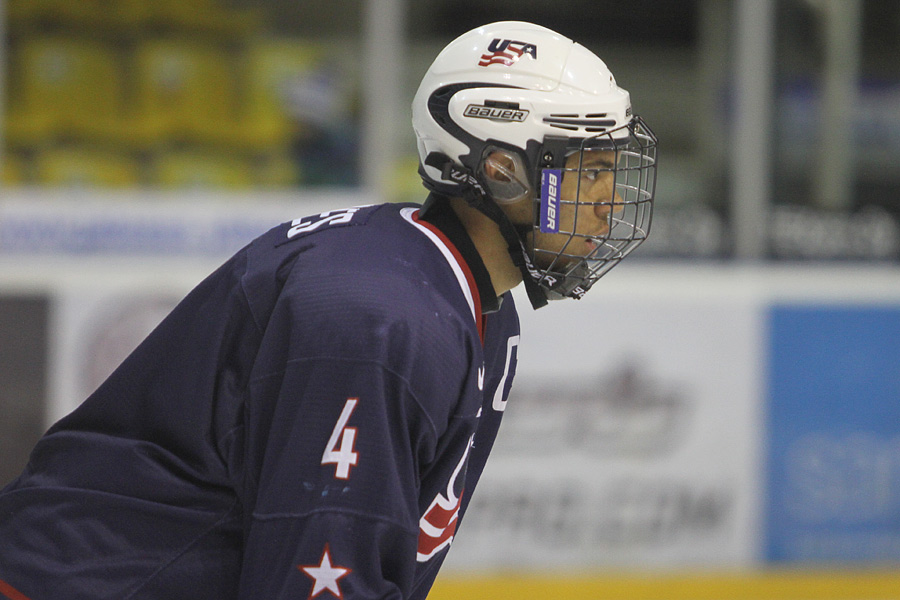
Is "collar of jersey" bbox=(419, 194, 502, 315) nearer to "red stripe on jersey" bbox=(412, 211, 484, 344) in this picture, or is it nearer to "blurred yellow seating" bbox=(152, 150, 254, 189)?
"red stripe on jersey" bbox=(412, 211, 484, 344)

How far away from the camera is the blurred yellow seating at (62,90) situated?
406 cm

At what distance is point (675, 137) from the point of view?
436cm

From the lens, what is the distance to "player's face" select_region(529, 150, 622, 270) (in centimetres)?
148

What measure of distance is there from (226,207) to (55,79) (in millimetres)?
773

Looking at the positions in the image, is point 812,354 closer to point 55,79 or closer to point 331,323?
point 55,79

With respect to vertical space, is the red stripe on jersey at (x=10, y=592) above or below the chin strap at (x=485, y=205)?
below

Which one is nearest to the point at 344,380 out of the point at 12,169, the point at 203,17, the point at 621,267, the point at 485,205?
the point at 485,205

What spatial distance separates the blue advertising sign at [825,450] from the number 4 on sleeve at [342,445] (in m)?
3.18

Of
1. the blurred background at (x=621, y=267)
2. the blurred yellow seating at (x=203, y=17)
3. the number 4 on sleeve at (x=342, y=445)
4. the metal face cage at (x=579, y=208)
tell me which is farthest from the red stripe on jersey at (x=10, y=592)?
the blurred yellow seating at (x=203, y=17)

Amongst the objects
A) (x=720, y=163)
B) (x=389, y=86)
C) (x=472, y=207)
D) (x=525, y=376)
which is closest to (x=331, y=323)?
(x=472, y=207)

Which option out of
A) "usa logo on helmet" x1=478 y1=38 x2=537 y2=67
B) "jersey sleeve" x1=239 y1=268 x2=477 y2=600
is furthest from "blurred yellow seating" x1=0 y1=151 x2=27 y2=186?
"jersey sleeve" x1=239 y1=268 x2=477 y2=600

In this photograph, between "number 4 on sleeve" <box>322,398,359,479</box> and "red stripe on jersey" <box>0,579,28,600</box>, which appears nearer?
"number 4 on sleeve" <box>322,398,359,479</box>

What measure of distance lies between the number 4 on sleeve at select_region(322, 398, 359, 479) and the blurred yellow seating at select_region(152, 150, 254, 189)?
9.93 feet

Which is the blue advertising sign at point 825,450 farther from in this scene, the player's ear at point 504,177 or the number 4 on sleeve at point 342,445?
the number 4 on sleeve at point 342,445
